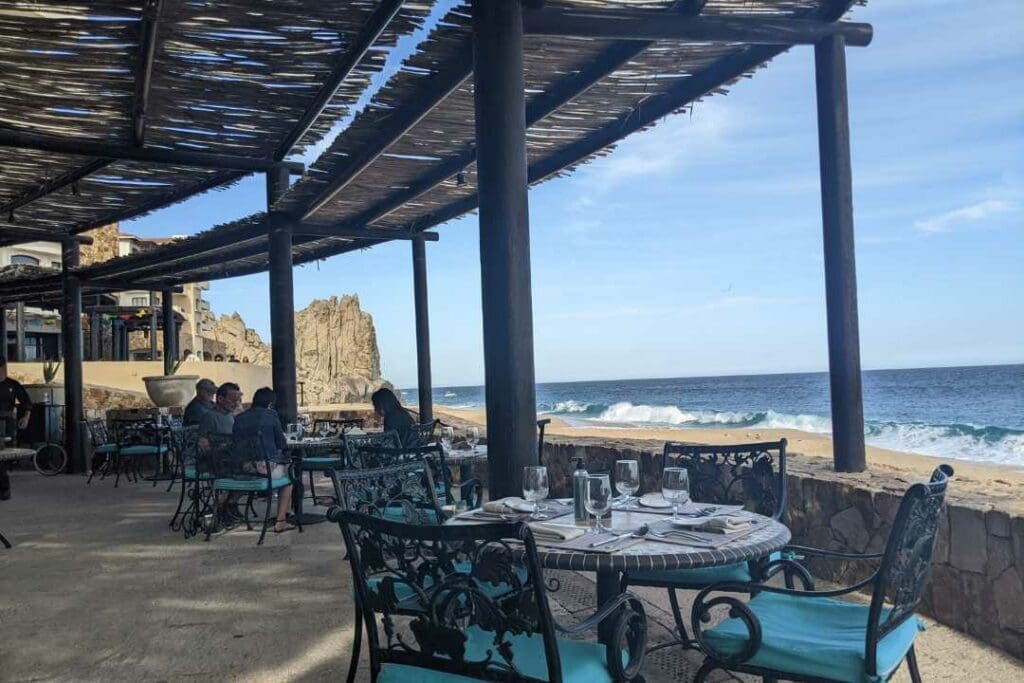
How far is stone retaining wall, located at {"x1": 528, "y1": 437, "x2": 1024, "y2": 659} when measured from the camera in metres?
3.09

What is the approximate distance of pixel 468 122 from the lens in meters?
5.85

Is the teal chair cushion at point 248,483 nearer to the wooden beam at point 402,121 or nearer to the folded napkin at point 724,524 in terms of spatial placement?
the wooden beam at point 402,121

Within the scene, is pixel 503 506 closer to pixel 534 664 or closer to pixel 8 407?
pixel 534 664

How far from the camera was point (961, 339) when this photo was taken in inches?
2210

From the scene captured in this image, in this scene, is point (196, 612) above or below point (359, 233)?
below

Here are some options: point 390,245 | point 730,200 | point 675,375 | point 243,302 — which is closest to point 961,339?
point 730,200

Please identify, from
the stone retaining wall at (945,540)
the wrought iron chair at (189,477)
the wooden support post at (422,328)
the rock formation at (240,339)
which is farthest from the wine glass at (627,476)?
the rock formation at (240,339)

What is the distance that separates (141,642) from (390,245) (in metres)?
7.03

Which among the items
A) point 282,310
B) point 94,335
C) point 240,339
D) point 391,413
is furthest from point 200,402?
point 240,339

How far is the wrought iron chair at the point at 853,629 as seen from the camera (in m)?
1.86

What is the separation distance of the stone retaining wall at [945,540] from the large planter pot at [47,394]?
11.6 m

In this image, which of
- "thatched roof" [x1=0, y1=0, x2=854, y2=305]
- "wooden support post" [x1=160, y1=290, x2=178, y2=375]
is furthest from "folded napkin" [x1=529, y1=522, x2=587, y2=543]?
"wooden support post" [x1=160, y1=290, x2=178, y2=375]

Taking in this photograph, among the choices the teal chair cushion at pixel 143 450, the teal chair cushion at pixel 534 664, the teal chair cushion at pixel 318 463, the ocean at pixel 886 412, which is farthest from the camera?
the ocean at pixel 886 412

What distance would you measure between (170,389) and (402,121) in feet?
30.0
